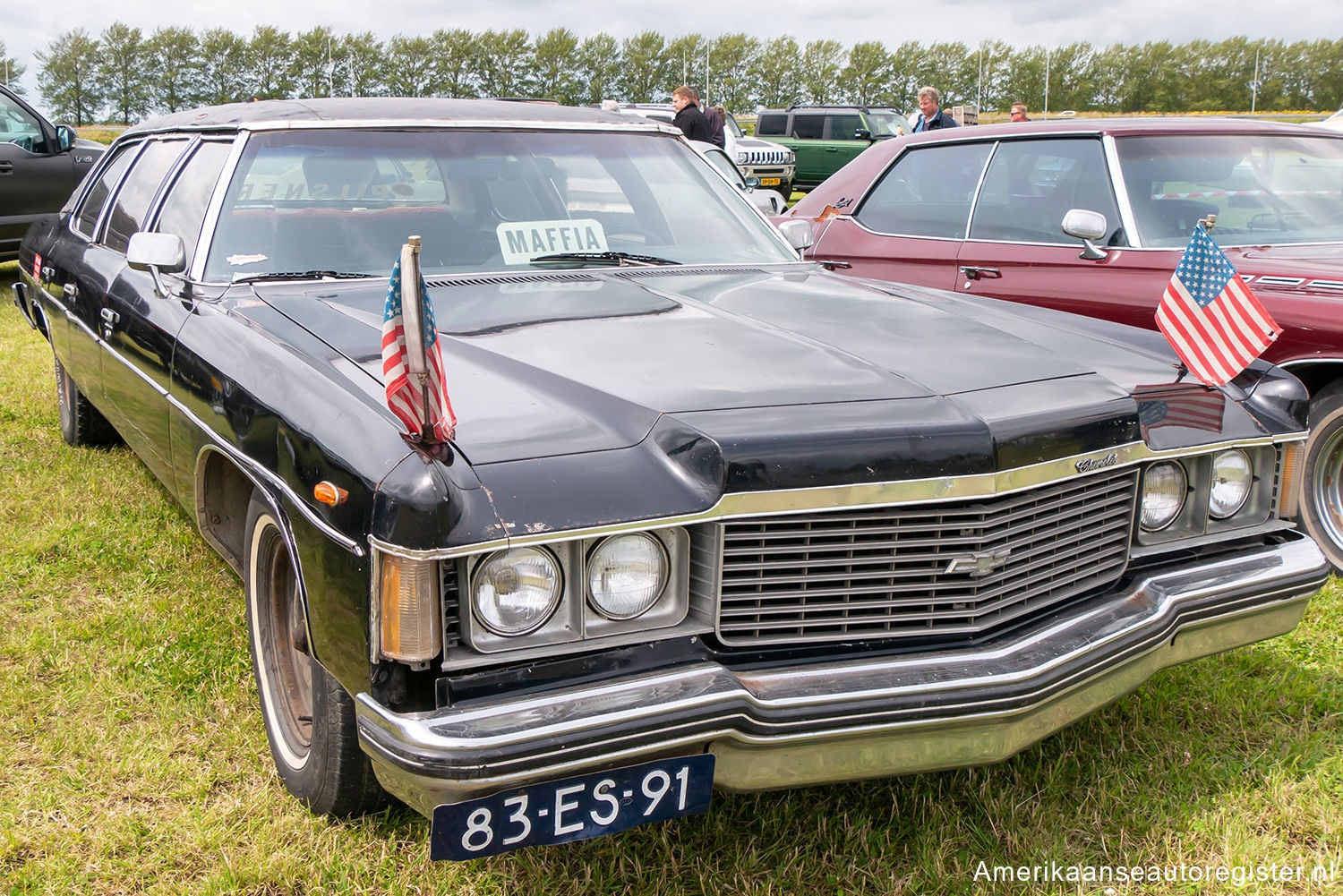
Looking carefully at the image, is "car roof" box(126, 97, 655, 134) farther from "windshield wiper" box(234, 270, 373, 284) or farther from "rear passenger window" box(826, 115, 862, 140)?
"rear passenger window" box(826, 115, 862, 140)

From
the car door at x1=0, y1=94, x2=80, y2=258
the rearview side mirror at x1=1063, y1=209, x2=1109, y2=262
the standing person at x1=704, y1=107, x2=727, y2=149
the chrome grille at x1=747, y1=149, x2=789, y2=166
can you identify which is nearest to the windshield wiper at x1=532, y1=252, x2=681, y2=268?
the rearview side mirror at x1=1063, y1=209, x2=1109, y2=262

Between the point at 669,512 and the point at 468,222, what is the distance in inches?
65.2

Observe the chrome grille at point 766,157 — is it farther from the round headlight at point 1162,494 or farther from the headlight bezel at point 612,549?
the headlight bezel at point 612,549

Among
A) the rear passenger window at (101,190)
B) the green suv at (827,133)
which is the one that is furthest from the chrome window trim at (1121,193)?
the green suv at (827,133)

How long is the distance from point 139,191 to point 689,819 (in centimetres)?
311

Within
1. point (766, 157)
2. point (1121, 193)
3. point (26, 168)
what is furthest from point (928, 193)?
point (766, 157)

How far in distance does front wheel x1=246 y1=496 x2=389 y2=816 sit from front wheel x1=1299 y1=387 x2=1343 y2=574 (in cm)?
341

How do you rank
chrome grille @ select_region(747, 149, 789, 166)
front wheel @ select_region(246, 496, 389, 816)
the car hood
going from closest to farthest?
the car hood
front wheel @ select_region(246, 496, 389, 816)
chrome grille @ select_region(747, 149, 789, 166)

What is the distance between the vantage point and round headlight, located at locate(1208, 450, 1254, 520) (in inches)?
105

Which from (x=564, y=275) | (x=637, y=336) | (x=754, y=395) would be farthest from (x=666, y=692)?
(x=564, y=275)

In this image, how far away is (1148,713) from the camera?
3.05 m

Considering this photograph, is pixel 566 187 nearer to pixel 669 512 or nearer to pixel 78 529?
pixel 669 512

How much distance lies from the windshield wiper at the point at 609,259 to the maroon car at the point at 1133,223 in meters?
2.01

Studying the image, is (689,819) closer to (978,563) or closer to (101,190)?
(978,563)
